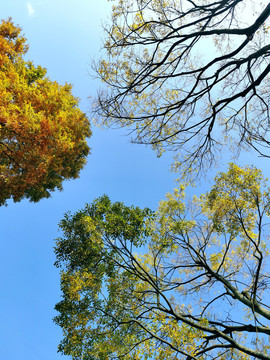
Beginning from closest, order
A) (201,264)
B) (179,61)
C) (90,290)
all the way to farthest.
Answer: (179,61), (90,290), (201,264)

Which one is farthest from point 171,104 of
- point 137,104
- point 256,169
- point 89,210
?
point 89,210

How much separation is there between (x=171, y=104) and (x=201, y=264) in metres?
6.03

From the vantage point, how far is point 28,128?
7.38m

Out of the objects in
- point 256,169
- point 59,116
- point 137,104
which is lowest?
point 256,169

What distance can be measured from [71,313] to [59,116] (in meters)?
7.30

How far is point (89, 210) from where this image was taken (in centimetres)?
738

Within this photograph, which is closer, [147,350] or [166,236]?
[147,350]

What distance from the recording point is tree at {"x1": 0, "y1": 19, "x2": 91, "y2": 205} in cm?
736

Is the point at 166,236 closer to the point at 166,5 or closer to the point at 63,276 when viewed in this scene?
the point at 63,276

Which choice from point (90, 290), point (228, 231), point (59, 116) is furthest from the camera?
point (59, 116)

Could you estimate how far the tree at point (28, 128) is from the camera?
7355 mm

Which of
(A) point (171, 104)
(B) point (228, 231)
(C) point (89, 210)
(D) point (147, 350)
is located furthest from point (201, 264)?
(A) point (171, 104)

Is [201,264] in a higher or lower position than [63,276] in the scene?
higher

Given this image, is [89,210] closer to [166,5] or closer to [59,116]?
[59,116]
